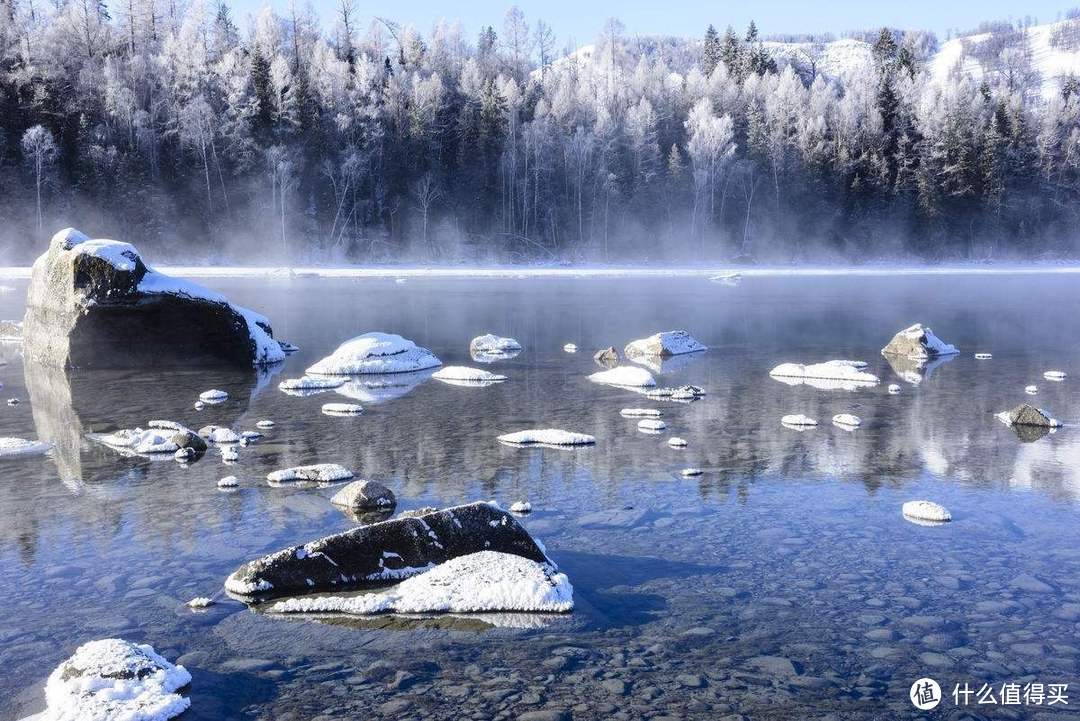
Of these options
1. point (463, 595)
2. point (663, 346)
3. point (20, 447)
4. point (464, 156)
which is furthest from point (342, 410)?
point (464, 156)

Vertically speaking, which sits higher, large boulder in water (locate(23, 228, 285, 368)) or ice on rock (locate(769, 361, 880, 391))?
large boulder in water (locate(23, 228, 285, 368))

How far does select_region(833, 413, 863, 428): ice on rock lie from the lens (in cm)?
1316

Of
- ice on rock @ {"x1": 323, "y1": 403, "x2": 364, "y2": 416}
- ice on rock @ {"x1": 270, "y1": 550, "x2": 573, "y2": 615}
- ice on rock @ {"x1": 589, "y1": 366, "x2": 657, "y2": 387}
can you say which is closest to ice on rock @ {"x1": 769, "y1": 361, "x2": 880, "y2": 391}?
ice on rock @ {"x1": 589, "y1": 366, "x2": 657, "y2": 387}

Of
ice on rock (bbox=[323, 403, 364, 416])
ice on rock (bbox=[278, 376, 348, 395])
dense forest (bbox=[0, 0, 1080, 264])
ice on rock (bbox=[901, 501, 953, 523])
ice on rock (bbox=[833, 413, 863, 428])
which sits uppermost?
dense forest (bbox=[0, 0, 1080, 264])

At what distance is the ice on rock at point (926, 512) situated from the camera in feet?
28.3

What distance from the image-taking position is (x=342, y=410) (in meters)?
14.0

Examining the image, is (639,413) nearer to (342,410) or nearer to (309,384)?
(342,410)

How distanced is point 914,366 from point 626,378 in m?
7.11

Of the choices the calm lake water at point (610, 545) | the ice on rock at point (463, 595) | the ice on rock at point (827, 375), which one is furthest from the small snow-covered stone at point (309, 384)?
the ice on rock at point (463, 595)

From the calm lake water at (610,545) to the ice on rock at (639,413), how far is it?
14.8 inches

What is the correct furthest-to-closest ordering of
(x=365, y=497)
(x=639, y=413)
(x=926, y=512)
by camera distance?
(x=639, y=413) < (x=365, y=497) < (x=926, y=512)

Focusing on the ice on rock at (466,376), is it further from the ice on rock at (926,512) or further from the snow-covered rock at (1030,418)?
the ice on rock at (926,512)

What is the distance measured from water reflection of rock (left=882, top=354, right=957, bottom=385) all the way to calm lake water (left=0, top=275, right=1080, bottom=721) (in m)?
1.33

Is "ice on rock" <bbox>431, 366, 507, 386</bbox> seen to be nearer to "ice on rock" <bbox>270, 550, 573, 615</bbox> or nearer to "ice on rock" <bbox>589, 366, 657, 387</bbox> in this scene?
"ice on rock" <bbox>589, 366, 657, 387</bbox>
